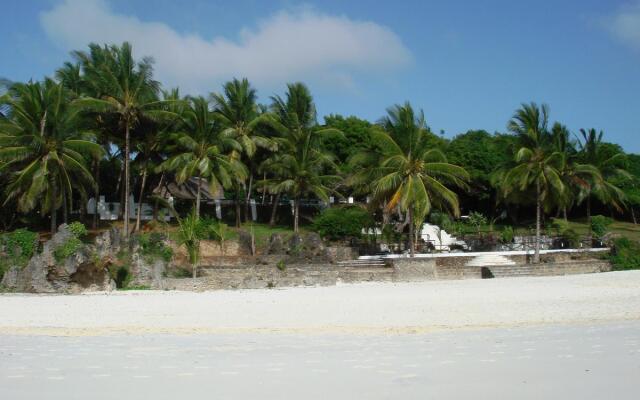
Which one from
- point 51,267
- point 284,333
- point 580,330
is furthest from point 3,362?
point 51,267

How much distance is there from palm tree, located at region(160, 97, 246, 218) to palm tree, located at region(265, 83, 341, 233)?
107 inches

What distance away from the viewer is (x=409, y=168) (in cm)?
2512

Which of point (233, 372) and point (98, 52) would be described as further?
point (98, 52)

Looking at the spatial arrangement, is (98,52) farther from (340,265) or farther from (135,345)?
(135,345)

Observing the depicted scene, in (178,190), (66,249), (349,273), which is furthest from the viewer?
(178,190)

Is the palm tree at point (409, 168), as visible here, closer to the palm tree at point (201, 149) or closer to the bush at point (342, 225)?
the bush at point (342, 225)

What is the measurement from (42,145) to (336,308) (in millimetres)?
15794

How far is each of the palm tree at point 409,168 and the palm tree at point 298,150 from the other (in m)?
7.16

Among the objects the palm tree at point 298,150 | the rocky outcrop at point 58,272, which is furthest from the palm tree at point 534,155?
the rocky outcrop at point 58,272

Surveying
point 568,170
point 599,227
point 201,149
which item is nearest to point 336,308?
point 201,149

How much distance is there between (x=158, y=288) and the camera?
2256 cm

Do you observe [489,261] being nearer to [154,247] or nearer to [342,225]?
[342,225]

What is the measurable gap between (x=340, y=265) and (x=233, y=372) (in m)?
16.8

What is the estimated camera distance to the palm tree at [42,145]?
24.3 m
